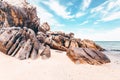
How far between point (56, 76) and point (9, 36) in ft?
30.2

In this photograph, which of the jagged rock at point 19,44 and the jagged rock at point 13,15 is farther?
the jagged rock at point 13,15

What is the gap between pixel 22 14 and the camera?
93.6ft

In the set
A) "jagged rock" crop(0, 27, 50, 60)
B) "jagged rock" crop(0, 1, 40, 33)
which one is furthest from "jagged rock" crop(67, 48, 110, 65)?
"jagged rock" crop(0, 1, 40, 33)

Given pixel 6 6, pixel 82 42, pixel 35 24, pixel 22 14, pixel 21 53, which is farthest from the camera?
pixel 82 42

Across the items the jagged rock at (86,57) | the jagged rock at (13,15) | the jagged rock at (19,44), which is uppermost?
the jagged rock at (13,15)

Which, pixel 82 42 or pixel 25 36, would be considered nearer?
pixel 25 36

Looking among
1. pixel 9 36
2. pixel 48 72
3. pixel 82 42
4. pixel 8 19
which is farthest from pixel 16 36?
pixel 82 42

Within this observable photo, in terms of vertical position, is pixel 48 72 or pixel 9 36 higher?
pixel 9 36

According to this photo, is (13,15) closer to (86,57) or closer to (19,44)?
(19,44)

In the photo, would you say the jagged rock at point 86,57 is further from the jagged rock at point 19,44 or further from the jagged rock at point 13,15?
the jagged rock at point 13,15

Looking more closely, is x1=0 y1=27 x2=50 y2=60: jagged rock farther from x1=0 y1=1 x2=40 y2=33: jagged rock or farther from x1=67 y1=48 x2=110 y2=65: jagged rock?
x1=0 y1=1 x2=40 y2=33: jagged rock

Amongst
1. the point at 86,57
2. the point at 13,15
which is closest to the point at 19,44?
the point at 86,57

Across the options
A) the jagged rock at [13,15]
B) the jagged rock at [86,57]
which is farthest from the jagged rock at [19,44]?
the jagged rock at [13,15]

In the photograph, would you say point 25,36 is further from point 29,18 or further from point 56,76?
point 29,18
